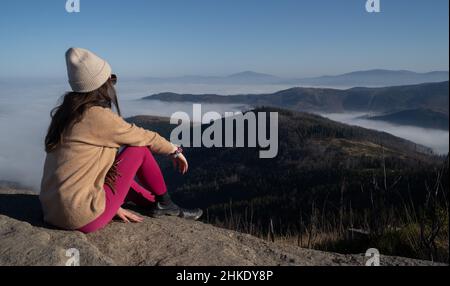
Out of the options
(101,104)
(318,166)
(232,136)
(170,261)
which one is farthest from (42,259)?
(232,136)

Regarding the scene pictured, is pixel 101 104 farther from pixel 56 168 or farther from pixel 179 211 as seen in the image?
pixel 179 211

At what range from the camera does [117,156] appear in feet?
16.4

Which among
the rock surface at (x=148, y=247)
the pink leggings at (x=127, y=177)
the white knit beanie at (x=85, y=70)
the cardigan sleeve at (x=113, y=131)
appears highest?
the white knit beanie at (x=85, y=70)

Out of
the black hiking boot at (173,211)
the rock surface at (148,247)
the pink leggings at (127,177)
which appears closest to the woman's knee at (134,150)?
the pink leggings at (127,177)

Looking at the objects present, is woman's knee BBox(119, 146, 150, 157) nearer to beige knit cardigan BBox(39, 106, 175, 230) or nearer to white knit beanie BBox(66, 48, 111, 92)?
beige knit cardigan BBox(39, 106, 175, 230)

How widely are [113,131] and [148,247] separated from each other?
3.83 ft

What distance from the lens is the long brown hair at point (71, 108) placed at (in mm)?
4500

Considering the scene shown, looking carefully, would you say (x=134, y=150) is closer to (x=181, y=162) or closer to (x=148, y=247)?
(x=181, y=162)

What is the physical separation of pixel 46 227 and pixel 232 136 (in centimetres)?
15162

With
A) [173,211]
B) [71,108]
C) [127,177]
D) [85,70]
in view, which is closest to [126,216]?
[127,177]

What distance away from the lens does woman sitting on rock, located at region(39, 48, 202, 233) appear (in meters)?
4.50

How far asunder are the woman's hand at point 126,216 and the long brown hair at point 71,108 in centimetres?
103

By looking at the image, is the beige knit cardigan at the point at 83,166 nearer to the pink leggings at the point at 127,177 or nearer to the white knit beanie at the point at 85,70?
the pink leggings at the point at 127,177
